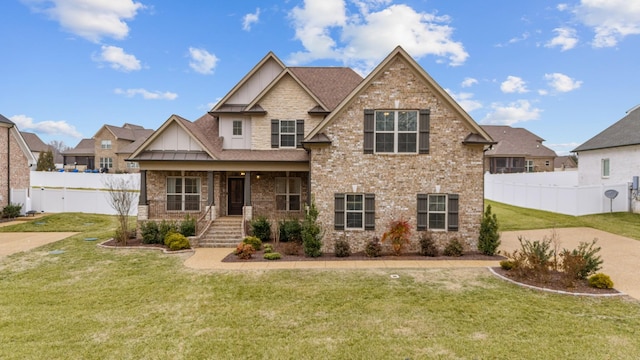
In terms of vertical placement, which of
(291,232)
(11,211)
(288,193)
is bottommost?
(291,232)

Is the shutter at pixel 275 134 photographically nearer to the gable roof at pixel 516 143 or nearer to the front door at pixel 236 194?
the front door at pixel 236 194

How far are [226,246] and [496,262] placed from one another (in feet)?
39.3

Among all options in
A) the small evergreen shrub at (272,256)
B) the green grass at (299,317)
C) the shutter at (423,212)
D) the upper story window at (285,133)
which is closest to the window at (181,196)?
the upper story window at (285,133)

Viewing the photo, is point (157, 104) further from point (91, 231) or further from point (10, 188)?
point (91, 231)

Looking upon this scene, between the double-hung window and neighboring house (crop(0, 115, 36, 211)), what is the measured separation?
26.4m

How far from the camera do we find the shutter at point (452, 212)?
45.3 feet

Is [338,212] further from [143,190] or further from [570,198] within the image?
[570,198]

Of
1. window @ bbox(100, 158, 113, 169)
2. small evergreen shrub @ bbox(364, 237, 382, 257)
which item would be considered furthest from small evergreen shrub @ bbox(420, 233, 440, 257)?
window @ bbox(100, 158, 113, 169)

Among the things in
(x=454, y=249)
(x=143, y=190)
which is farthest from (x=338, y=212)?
(x=143, y=190)

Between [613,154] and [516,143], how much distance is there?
23.1 m

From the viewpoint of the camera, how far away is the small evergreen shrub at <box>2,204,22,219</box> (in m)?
22.2

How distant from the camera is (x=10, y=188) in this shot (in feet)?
75.3

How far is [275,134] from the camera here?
1809cm

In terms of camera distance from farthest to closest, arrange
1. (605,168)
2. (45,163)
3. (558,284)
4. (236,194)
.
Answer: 1. (45,163)
2. (605,168)
3. (236,194)
4. (558,284)
